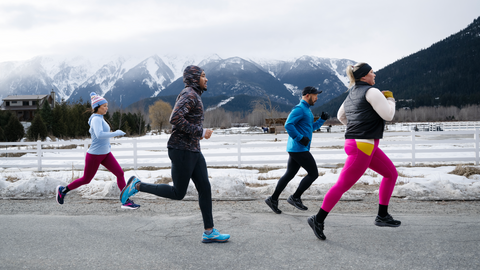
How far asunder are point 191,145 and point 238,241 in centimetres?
113

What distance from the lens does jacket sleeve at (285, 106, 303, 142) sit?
15.0 feet

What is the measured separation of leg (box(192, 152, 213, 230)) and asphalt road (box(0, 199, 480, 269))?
0.25 m

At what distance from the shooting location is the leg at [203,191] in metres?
3.41

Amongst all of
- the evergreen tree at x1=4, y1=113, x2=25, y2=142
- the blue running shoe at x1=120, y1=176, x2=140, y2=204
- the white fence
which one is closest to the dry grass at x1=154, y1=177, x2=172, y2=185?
the white fence

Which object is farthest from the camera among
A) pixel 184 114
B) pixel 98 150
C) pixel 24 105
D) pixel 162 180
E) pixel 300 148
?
pixel 24 105

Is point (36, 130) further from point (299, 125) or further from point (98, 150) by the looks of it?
point (299, 125)

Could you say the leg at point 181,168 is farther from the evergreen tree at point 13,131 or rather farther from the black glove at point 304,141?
the evergreen tree at point 13,131

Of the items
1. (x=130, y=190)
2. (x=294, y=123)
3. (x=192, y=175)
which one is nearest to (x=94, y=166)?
(x=130, y=190)

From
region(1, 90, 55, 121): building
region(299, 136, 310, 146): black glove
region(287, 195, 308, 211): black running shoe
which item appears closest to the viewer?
region(299, 136, 310, 146): black glove

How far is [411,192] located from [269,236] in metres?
3.47

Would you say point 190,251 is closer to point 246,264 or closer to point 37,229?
point 246,264

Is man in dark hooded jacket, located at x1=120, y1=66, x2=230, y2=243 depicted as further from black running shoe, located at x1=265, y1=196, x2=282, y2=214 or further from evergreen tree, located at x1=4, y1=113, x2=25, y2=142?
evergreen tree, located at x1=4, y1=113, x2=25, y2=142

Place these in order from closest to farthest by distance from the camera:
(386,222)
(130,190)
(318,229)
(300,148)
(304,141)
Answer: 1. (318,229)
2. (386,222)
3. (130,190)
4. (304,141)
5. (300,148)

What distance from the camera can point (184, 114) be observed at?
329cm
